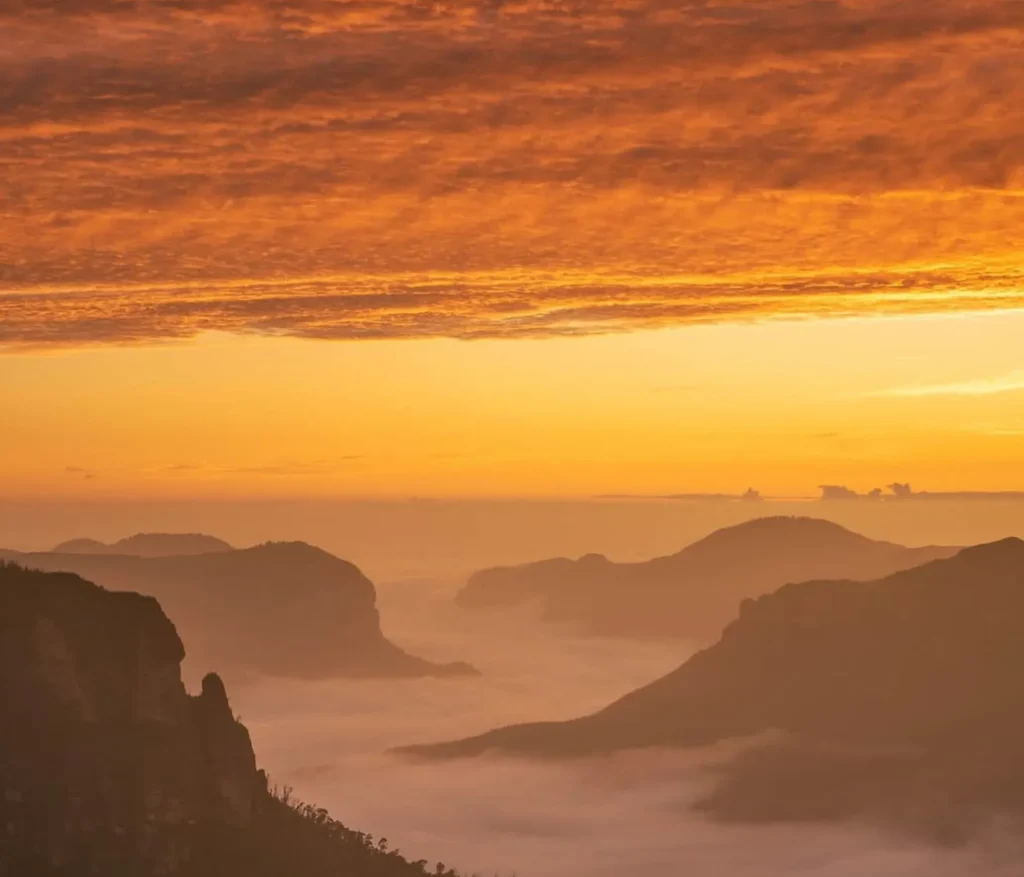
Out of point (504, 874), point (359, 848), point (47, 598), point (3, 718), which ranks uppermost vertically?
point (47, 598)

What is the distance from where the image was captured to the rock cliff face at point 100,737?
5700 cm

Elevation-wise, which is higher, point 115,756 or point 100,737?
point 100,737

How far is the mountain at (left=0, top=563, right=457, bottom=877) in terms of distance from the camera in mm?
57031

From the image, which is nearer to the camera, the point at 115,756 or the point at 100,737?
the point at 100,737

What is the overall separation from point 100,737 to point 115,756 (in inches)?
36.8

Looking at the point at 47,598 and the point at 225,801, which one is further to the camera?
the point at 225,801

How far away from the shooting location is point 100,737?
2386 inches

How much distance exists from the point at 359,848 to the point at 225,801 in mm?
8998

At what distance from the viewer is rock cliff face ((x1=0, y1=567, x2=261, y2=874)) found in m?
57.0

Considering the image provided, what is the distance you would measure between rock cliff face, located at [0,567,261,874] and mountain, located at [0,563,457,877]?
48 millimetres

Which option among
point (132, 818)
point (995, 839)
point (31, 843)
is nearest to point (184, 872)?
point (132, 818)

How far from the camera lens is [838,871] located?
19800cm

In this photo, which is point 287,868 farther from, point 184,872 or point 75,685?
point 75,685

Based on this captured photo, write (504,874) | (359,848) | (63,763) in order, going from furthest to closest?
(504,874) < (359,848) < (63,763)
